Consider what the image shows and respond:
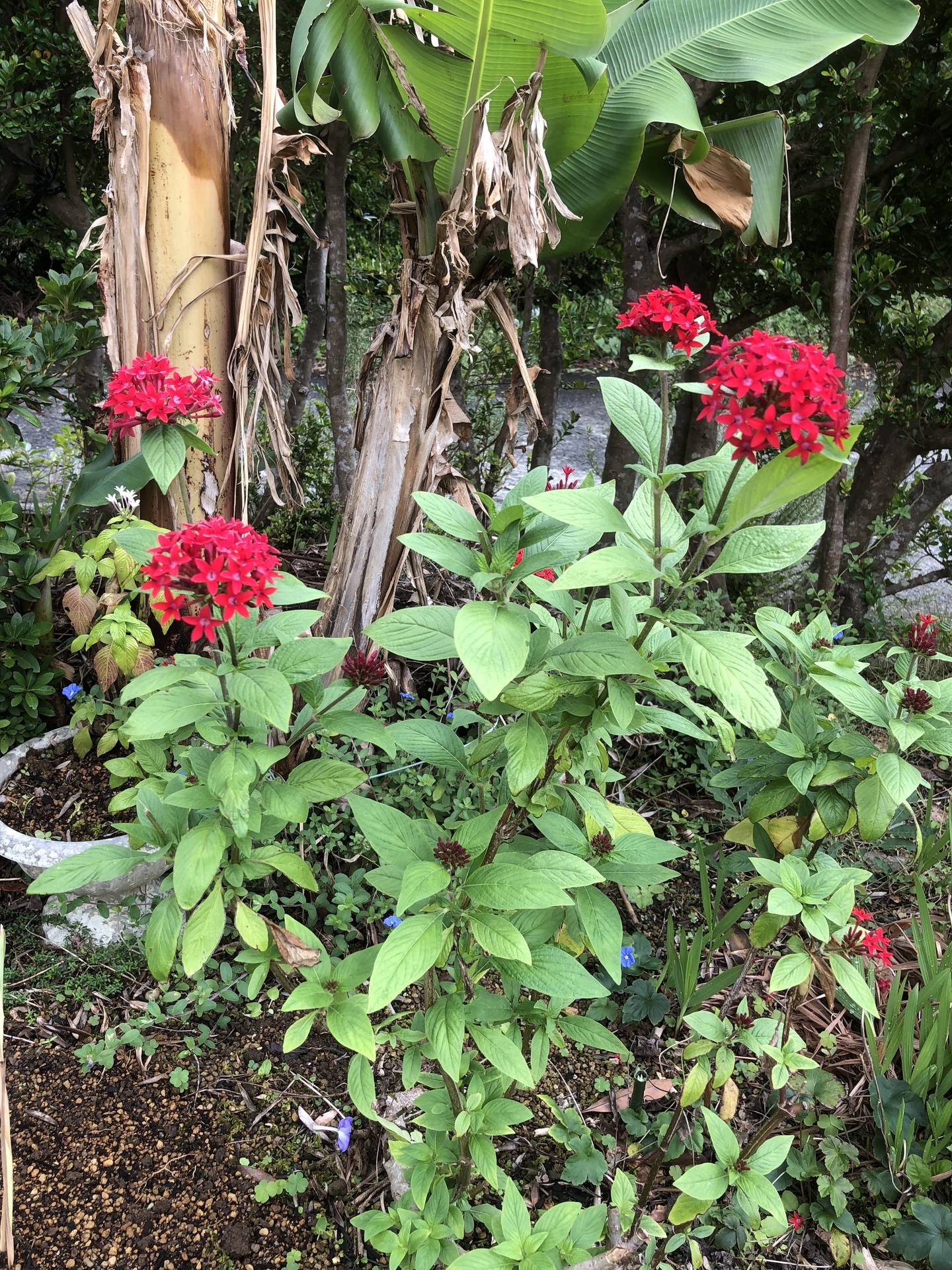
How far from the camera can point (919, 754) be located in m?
3.26

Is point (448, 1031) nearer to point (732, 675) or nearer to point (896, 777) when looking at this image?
point (732, 675)

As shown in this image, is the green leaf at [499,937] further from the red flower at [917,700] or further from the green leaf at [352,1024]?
the red flower at [917,700]

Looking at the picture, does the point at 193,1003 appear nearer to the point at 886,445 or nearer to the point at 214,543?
the point at 214,543

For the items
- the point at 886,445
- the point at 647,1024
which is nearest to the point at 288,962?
the point at 647,1024

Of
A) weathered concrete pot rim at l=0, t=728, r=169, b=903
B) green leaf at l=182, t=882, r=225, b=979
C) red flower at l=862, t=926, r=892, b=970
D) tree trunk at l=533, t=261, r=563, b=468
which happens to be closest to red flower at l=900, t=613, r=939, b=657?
red flower at l=862, t=926, r=892, b=970

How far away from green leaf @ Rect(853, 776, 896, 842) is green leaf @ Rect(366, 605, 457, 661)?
94 cm

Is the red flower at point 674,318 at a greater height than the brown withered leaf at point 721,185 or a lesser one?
lesser

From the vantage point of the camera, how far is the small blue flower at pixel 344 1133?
1720 millimetres

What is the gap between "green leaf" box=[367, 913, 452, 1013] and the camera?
3.43ft

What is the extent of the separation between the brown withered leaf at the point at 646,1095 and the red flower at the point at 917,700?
1.08 m

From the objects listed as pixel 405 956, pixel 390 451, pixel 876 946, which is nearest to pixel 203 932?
pixel 405 956

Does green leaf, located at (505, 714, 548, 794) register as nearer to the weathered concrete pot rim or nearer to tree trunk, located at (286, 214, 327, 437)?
the weathered concrete pot rim

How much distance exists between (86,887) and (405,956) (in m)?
→ 1.38

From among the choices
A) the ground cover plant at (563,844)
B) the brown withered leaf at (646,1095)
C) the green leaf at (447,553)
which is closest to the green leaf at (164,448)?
the ground cover plant at (563,844)
